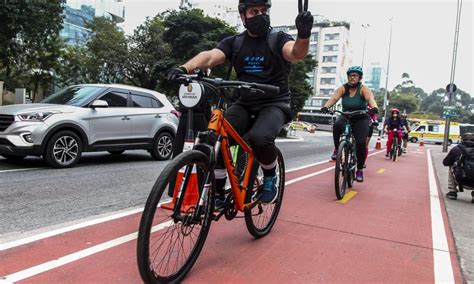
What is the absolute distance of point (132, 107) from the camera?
9328 millimetres

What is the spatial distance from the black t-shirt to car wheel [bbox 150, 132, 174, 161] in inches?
246

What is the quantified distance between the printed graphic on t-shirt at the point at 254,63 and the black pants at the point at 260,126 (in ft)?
1.14

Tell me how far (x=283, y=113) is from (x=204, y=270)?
1.55m

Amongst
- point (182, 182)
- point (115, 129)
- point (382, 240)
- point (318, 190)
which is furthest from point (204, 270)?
point (115, 129)

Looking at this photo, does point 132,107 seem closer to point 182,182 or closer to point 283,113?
point 283,113

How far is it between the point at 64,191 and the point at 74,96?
3.27 meters

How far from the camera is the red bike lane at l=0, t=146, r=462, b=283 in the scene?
10.5ft

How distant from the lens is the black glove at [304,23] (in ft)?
9.41

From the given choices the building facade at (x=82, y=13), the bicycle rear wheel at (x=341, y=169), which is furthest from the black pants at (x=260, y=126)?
the building facade at (x=82, y=13)

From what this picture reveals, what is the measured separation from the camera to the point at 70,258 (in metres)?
3.37

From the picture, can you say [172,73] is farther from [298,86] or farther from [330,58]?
[330,58]

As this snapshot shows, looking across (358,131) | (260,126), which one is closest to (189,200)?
(260,126)

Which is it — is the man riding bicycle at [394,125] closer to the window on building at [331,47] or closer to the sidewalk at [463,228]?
the sidewalk at [463,228]

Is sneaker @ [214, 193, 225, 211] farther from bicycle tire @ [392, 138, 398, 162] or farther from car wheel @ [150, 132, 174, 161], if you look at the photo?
bicycle tire @ [392, 138, 398, 162]
